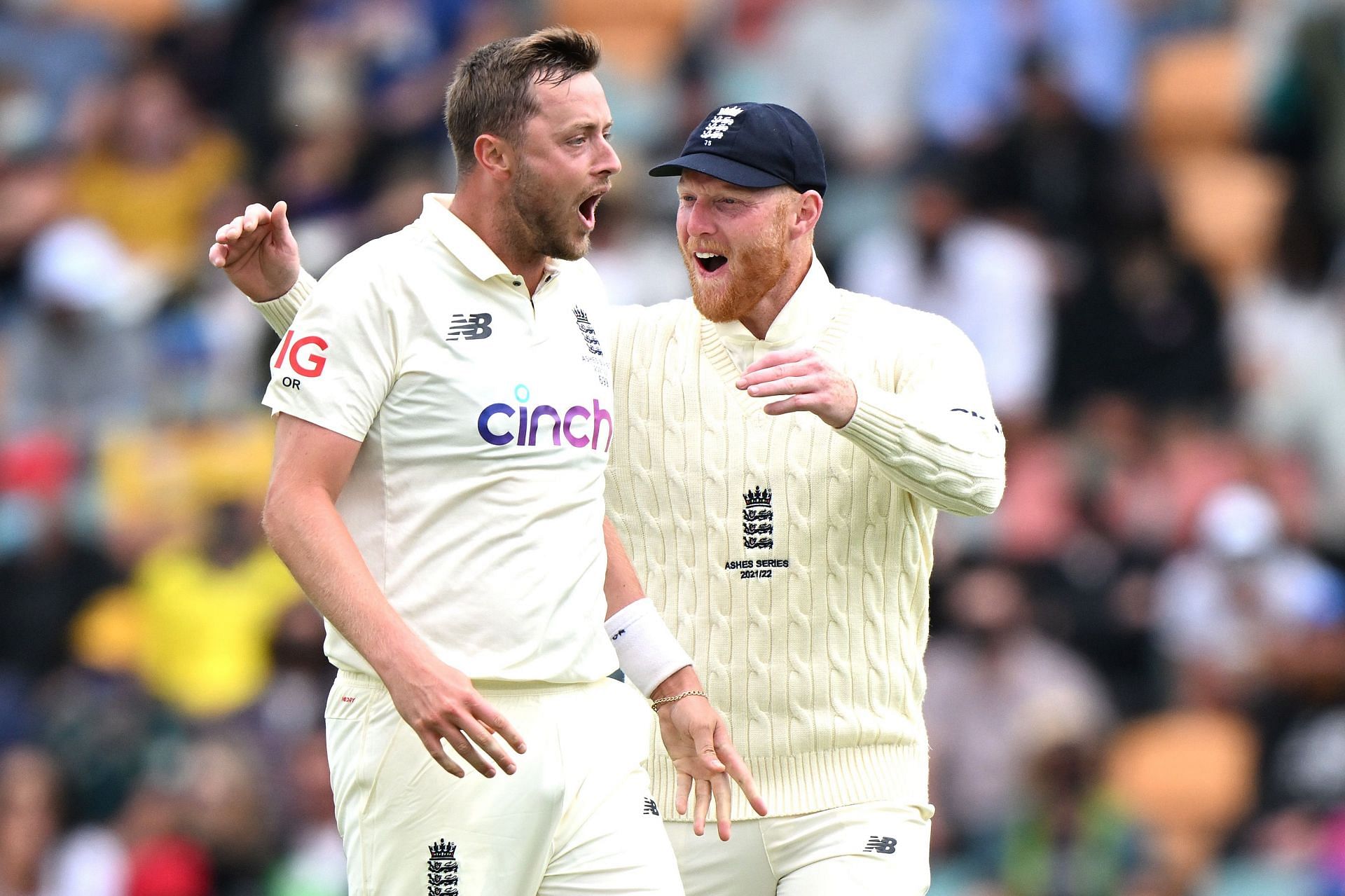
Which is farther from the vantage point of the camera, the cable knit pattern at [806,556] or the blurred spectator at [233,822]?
the blurred spectator at [233,822]

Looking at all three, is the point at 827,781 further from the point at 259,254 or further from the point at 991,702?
the point at 991,702

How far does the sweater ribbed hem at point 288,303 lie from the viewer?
5324 mm

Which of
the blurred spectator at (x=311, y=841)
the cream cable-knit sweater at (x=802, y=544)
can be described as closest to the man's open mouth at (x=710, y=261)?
the cream cable-knit sweater at (x=802, y=544)

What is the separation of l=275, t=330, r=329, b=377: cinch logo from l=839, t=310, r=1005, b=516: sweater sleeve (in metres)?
1.31

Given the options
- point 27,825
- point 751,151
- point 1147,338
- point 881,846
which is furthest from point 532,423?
point 1147,338

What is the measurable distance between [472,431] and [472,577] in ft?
1.04

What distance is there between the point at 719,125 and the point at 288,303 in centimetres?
125

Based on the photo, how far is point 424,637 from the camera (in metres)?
4.67

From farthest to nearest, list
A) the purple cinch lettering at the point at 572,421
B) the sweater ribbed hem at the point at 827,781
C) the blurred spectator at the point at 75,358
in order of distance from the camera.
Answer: the blurred spectator at the point at 75,358 < the sweater ribbed hem at the point at 827,781 < the purple cinch lettering at the point at 572,421

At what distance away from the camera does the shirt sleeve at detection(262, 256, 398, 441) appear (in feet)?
15.0

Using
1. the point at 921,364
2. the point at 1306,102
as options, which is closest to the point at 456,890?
the point at 921,364

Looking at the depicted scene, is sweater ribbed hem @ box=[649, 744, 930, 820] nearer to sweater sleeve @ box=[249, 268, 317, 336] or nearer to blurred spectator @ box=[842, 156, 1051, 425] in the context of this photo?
sweater sleeve @ box=[249, 268, 317, 336]

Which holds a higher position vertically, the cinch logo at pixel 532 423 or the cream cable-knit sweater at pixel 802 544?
the cinch logo at pixel 532 423

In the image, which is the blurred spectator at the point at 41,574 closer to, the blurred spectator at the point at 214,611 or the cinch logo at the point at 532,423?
the blurred spectator at the point at 214,611
